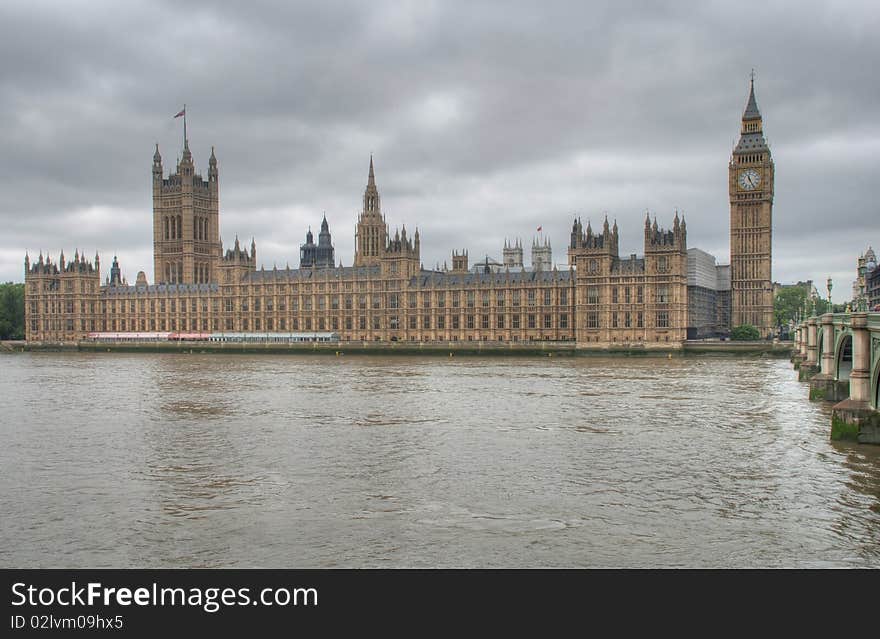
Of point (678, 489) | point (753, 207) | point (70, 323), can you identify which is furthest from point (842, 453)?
point (70, 323)

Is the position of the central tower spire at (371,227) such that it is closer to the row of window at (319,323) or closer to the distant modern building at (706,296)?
the row of window at (319,323)

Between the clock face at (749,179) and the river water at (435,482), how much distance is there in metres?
70.4

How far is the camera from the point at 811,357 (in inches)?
2360

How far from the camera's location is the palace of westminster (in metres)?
98.8

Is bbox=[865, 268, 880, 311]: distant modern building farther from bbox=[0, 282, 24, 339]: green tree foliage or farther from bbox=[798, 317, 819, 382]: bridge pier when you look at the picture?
bbox=[0, 282, 24, 339]: green tree foliage

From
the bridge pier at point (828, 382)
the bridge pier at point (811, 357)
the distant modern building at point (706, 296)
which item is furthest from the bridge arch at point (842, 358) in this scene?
the distant modern building at point (706, 296)

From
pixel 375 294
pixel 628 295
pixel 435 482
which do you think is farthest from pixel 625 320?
pixel 435 482

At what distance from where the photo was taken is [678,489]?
928 inches

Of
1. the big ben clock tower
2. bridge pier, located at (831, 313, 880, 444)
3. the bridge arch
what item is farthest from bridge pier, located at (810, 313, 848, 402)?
the big ben clock tower

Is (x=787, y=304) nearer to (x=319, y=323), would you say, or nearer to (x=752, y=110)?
(x=752, y=110)

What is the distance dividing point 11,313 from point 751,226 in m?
118

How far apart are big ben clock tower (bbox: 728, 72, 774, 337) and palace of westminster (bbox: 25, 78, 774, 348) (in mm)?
134
